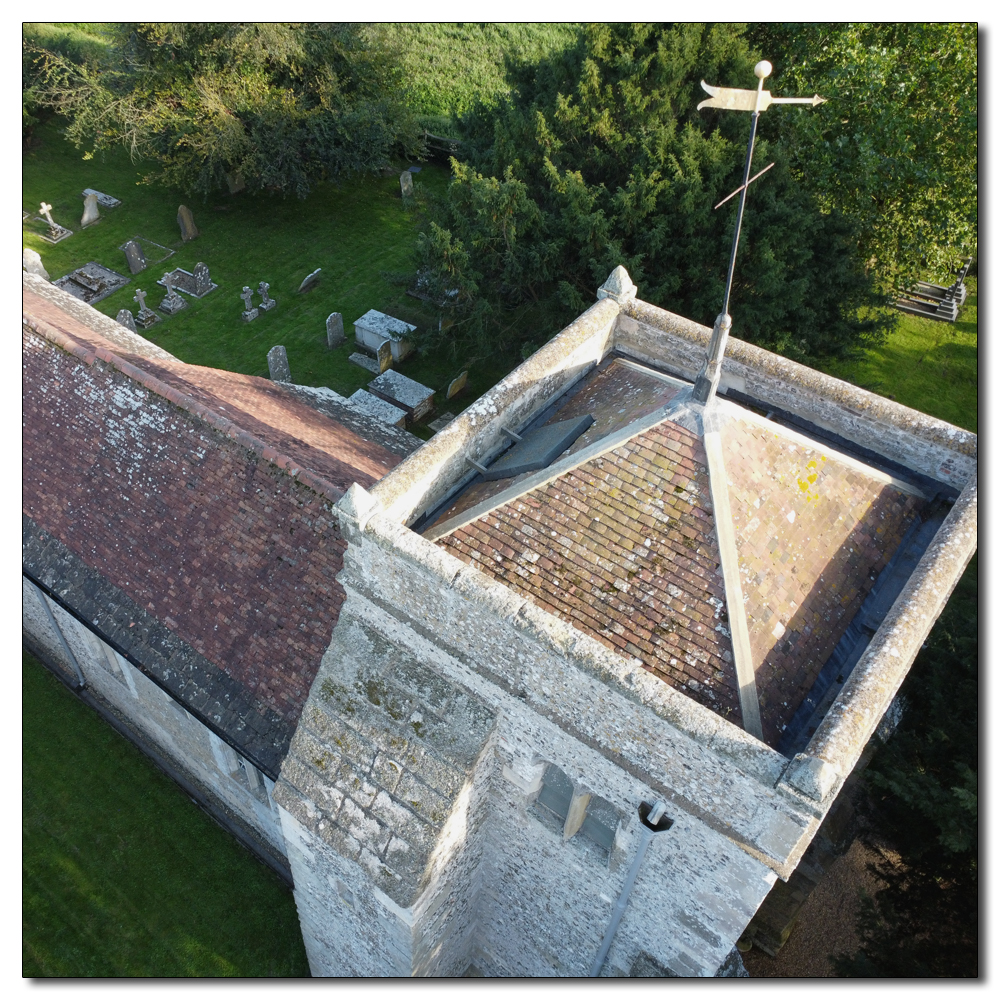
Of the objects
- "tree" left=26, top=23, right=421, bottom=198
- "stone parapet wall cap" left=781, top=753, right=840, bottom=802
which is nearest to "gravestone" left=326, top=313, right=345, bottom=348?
"tree" left=26, top=23, right=421, bottom=198

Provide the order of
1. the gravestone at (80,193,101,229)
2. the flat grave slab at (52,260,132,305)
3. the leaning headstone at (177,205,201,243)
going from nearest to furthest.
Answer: the flat grave slab at (52,260,132,305)
the leaning headstone at (177,205,201,243)
the gravestone at (80,193,101,229)

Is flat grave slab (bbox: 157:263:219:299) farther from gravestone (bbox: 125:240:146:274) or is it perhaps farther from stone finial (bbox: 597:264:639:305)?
stone finial (bbox: 597:264:639:305)

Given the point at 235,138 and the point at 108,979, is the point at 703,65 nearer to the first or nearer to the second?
the point at 235,138

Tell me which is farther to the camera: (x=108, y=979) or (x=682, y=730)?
(x=108, y=979)

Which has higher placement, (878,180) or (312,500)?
(878,180)

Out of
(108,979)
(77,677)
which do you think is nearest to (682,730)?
(108,979)

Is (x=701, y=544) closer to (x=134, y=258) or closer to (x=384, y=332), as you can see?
(x=384, y=332)
